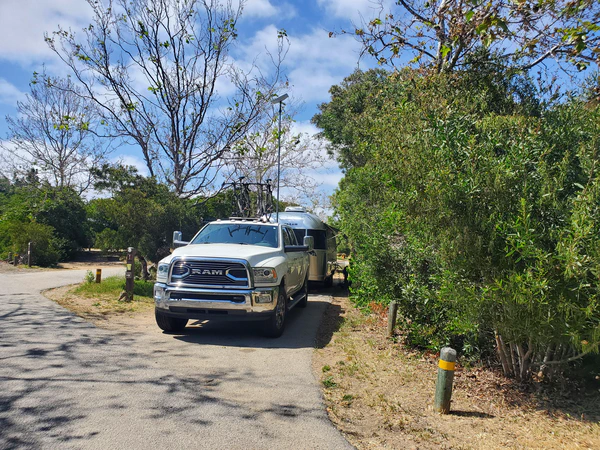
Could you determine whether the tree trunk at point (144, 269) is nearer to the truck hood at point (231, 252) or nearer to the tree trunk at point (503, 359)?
the truck hood at point (231, 252)

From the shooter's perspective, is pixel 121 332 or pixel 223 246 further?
pixel 223 246

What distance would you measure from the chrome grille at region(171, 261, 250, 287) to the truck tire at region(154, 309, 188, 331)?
80 centimetres

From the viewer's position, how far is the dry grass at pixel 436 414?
4.59m

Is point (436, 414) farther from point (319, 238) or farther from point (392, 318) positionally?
point (319, 238)

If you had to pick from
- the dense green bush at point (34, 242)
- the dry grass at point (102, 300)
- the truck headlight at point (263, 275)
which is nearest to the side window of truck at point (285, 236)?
the truck headlight at point (263, 275)

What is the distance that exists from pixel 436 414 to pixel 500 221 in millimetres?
2196

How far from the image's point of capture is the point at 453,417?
5109 mm

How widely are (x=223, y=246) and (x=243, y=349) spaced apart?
7.09 ft

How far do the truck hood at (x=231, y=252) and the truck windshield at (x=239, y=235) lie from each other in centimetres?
42

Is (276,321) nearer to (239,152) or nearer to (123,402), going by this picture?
(123,402)

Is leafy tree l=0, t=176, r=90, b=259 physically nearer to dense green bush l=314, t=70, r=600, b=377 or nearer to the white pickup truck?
the white pickup truck

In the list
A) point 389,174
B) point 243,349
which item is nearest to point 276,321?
point 243,349

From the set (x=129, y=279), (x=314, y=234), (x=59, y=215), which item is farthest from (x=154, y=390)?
(x=59, y=215)

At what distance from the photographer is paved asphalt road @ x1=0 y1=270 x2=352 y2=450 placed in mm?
4316
